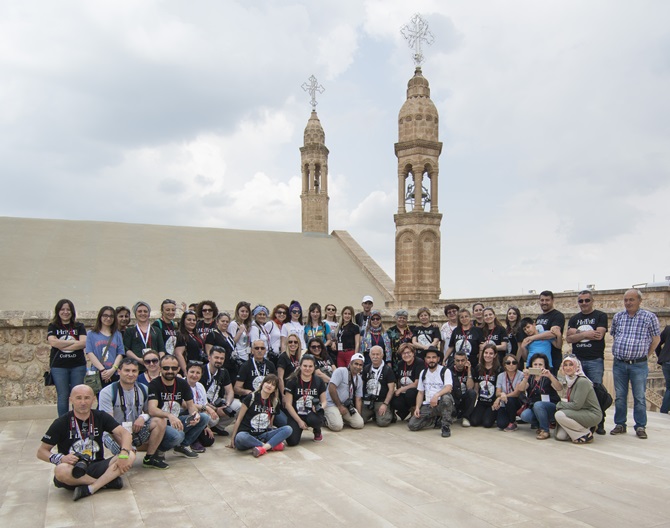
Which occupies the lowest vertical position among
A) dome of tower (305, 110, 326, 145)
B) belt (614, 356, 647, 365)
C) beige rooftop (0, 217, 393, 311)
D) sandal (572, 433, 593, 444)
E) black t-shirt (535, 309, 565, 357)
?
sandal (572, 433, 593, 444)

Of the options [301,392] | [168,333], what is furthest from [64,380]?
[301,392]

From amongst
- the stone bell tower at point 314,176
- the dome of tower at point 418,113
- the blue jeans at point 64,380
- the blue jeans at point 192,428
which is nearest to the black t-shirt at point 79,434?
the blue jeans at point 192,428

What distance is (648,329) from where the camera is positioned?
22.7 ft

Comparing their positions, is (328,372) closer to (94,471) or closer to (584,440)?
(584,440)

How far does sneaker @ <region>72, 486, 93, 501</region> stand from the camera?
462cm

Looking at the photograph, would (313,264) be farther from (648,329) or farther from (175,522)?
(175,522)

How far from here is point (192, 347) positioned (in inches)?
282

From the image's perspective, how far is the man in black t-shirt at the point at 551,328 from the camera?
736 centimetres

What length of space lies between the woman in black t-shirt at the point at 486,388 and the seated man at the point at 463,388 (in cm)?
9

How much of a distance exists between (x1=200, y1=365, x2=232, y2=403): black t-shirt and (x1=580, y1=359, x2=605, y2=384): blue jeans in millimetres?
4577

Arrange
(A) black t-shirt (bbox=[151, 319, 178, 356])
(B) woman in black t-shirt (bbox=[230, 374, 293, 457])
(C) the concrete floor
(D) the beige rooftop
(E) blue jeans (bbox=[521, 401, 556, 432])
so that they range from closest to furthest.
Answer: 1. (C) the concrete floor
2. (B) woman in black t-shirt (bbox=[230, 374, 293, 457])
3. (E) blue jeans (bbox=[521, 401, 556, 432])
4. (A) black t-shirt (bbox=[151, 319, 178, 356])
5. (D) the beige rooftop

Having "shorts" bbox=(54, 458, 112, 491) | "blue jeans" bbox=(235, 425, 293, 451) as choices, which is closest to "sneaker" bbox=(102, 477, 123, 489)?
"shorts" bbox=(54, 458, 112, 491)

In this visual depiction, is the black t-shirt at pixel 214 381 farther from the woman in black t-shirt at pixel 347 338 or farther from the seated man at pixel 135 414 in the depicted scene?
the woman in black t-shirt at pixel 347 338

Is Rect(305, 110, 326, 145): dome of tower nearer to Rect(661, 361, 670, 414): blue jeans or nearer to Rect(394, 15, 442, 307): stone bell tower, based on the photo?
Rect(394, 15, 442, 307): stone bell tower
